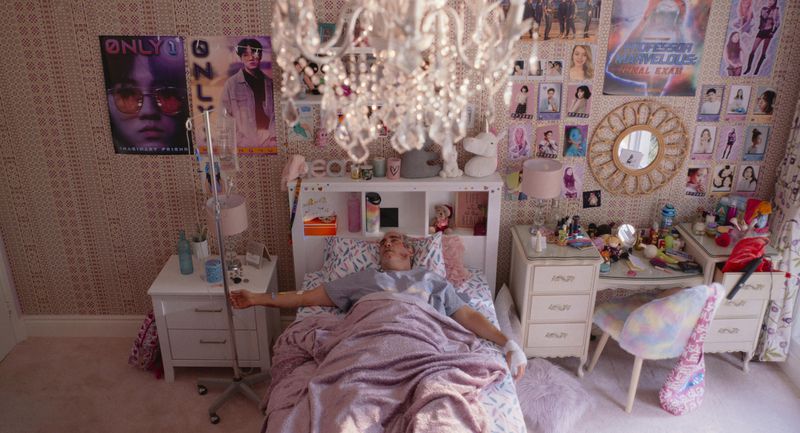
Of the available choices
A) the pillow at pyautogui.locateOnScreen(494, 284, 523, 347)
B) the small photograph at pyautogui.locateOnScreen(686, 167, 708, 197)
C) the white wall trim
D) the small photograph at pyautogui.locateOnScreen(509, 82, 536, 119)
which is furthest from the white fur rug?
the white wall trim

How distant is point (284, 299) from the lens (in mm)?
3146

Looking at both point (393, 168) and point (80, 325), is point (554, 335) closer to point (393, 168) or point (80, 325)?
Answer: point (393, 168)

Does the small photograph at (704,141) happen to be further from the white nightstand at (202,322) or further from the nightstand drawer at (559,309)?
the white nightstand at (202,322)

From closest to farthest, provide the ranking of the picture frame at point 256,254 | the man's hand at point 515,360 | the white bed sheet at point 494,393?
1. the white bed sheet at point 494,393
2. the man's hand at point 515,360
3. the picture frame at point 256,254

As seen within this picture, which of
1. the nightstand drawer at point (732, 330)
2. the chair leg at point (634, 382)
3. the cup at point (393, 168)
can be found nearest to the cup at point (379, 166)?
the cup at point (393, 168)

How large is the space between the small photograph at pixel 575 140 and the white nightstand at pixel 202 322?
5.95 ft

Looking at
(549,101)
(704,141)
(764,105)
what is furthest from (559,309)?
(764,105)

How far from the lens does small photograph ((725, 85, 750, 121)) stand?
11.0 feet

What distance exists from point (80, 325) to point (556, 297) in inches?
115

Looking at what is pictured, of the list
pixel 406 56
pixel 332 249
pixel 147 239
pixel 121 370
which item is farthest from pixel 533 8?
→ pixel 121 370

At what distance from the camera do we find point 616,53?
3.28 m

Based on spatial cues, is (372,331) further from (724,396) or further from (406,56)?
(724,396)

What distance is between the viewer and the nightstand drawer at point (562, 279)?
330 cm

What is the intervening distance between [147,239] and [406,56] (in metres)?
2.75
